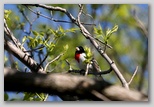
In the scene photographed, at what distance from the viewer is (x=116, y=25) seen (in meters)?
2.42

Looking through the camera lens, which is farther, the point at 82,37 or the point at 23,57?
the point at 82,37

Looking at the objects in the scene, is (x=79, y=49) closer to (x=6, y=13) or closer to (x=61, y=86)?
(x=6, y=13)

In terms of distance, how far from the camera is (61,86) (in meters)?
1.14

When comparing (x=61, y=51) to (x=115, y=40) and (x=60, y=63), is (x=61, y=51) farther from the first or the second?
(x=115, y=40)

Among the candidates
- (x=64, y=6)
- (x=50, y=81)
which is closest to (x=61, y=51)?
(x=64, y=6)

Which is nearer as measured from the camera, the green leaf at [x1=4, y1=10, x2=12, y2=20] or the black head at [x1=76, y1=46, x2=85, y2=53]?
the black head at [x1=76, y1=46, x2=85, y2=53]

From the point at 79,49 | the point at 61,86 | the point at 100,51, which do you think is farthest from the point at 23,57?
the point at 61,86

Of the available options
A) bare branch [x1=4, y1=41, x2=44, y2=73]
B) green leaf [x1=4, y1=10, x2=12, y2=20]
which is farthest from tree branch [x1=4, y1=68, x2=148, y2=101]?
green leaf [x1=4, y1=10, x2=12, y2=20]

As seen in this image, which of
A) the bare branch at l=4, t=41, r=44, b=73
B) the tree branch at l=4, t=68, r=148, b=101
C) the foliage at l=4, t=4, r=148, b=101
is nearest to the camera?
the tree branch at l=4, t=68, r=148, b=101

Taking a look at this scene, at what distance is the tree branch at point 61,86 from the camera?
1138 millimetres

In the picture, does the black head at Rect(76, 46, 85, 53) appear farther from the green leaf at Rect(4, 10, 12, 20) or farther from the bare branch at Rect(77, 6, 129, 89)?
the green leaf at Rect(4, 10, 12, 20)

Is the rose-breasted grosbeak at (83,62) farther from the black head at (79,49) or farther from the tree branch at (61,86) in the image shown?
the tree branch at (61,86)

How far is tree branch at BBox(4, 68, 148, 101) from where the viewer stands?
1.14 meters

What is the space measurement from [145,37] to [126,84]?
1.15 feet
